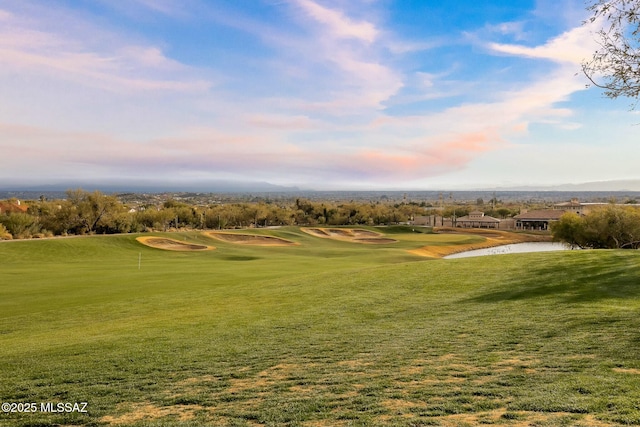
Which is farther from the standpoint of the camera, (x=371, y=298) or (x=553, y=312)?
(x=371, y=298)

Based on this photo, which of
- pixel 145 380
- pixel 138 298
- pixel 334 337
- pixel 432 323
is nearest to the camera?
pixel 145 380

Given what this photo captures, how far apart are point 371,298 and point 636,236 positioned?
4360 centimetres

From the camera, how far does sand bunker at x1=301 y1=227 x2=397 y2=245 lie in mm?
77062

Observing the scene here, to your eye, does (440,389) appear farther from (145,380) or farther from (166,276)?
(166,276)

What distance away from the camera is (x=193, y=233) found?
216 feet

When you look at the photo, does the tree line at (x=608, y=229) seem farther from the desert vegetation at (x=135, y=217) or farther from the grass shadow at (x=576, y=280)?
the desert vegetation at (x=135, y=217)

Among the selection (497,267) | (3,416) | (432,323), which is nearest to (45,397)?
(3,416)

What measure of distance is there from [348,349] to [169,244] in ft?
169

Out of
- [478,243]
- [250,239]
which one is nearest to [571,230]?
[478,243]

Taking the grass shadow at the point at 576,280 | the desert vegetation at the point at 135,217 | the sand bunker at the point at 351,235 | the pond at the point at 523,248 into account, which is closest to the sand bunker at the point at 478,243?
the pond at the point at 523,248

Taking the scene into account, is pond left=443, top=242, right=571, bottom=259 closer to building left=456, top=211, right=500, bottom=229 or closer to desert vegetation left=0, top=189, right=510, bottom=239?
building left=456, top=211, right=500, bottom=229

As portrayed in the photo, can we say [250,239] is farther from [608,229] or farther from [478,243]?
[608,229]

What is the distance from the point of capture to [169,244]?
5753 centimetres

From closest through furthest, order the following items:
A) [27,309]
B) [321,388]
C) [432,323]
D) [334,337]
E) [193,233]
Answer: [321,388] → [334,337] → [432,323] → [27,309] → [193,233]
